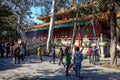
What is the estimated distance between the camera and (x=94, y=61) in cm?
2280

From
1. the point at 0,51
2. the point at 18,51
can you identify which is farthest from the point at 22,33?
the point at 18,51

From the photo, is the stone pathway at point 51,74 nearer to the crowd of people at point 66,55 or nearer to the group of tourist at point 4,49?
the crowd of people at point 66,55

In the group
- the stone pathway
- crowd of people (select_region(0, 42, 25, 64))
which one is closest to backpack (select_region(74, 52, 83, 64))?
the stone pathway

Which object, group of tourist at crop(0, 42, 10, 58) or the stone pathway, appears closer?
the stone pathway

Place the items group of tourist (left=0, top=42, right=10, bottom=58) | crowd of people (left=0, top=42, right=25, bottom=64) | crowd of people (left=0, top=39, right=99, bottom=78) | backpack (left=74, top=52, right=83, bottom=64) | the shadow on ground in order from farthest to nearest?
1. group of tourist (left=0, top=42, right=10, bottom=58)
2. crowd of people (left=0, top=42, right=25, bottom=64)
3. the shadow on ground
4. crowd of people (left=0, top=39, right=99, bottom=78)
5. backpack (left=74, top=52, right=83, bottom=64)

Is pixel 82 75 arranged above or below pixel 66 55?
below

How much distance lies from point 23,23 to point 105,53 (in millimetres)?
13619

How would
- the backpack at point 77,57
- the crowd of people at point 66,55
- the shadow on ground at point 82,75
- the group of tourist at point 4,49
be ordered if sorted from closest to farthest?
the backpack at point 77,57
the crowd of people at point 66,55
the shadow on ground at point 82,75
the group of tourist at point 4,49

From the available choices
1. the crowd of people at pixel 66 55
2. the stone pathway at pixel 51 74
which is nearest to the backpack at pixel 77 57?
the crowd of people at pixel 66 55

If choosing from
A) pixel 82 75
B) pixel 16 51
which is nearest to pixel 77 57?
pixel 82 75

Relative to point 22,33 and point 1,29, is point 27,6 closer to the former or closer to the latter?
point 22,33

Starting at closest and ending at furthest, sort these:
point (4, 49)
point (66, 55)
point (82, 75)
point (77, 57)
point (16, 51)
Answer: point (77, 57)
point (66, 55)
point (82, 75)
point (16, 51)
point (4, 49)

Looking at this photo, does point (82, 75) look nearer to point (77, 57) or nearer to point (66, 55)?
point (66, 55)

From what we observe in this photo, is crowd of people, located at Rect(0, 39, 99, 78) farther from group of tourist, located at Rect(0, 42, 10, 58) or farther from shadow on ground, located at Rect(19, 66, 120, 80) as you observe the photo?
shadow on ground, located at Rect(19, 66, 120, 80)
